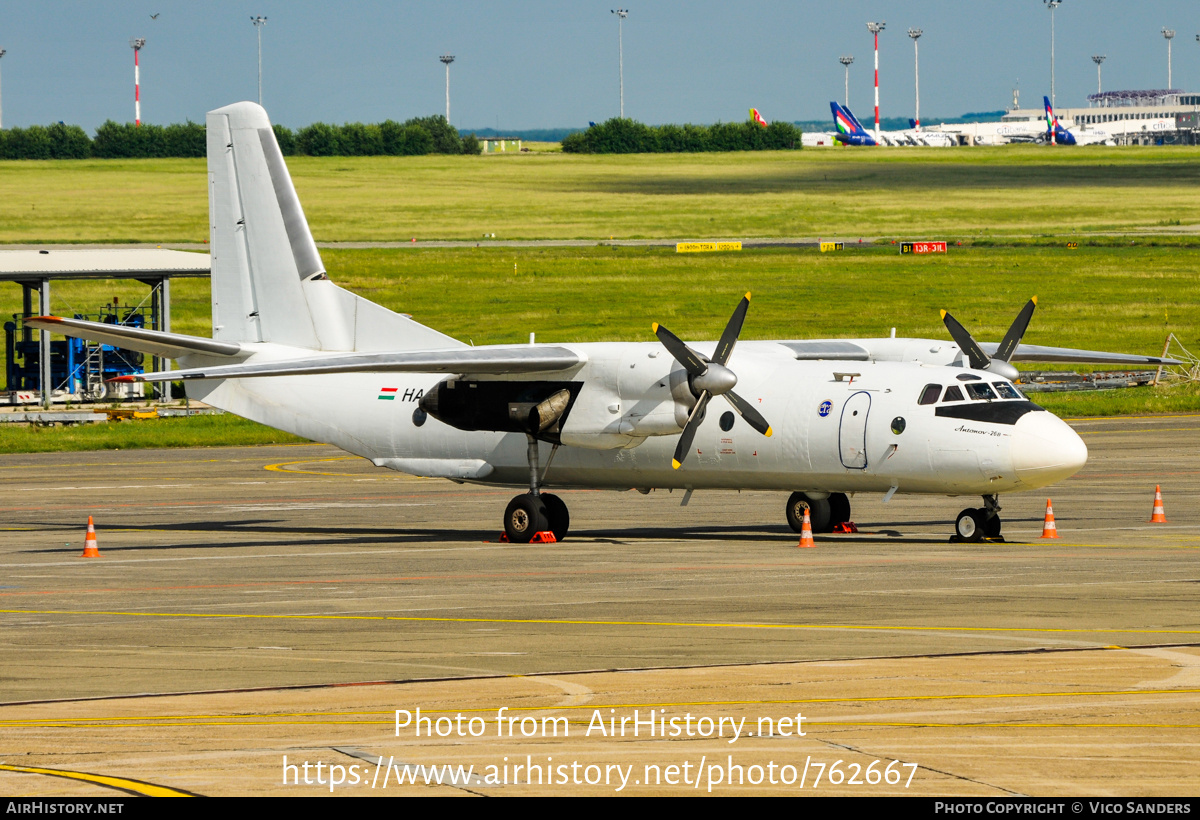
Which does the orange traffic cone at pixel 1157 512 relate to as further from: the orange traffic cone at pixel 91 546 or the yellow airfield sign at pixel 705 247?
the yellow airfield sign at pixel 705 247

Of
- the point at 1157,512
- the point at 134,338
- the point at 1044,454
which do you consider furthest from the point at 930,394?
the point at 134,338

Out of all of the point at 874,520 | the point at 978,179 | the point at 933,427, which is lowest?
the point at 874,520

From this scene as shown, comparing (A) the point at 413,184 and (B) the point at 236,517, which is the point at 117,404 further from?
(A) the point at 413,184

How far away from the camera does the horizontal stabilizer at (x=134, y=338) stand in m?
26.5

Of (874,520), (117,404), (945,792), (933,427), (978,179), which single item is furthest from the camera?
(978,179)

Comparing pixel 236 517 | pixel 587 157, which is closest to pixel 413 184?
pixel 587 157

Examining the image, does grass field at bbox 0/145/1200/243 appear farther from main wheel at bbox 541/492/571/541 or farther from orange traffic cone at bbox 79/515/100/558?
main wheel at bbox 541/492/571/541

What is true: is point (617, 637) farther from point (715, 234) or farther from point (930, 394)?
point (715, 234)

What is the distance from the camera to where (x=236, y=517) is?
109 ft

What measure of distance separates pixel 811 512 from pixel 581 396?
17.0 feet

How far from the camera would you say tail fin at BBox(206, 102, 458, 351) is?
31781mm

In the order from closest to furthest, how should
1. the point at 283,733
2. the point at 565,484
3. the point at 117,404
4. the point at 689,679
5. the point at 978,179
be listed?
the point at 283,733
the point at 689,679
the point at 565,484
the point at 117,404
the point at 978,179

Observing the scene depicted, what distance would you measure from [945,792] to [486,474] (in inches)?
804

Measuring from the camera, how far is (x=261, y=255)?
3259 cm
